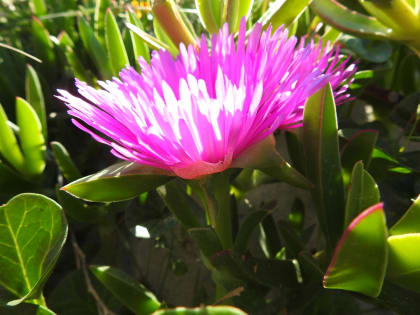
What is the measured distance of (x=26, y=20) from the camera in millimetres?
937

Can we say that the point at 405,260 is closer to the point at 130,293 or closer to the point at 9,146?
the point at 130,293

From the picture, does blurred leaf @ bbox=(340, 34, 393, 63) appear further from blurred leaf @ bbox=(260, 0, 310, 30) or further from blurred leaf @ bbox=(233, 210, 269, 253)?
blurred leaf @ bbox=(233, 210, 269, 253)

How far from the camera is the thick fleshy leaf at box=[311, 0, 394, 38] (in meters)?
0.55

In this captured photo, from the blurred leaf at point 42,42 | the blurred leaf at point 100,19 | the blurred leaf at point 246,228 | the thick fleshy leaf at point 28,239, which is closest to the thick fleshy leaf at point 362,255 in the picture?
the blurred leaf at point 246,228

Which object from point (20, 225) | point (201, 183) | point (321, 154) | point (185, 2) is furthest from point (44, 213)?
point (185, 2)

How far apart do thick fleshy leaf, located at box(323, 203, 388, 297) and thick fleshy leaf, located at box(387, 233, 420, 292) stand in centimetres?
2

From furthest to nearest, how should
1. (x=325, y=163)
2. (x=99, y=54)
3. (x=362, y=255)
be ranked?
(x=99, y=54) < (x=325, y=163) < (x=362, y=255)

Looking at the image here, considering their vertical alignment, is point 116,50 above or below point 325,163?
above

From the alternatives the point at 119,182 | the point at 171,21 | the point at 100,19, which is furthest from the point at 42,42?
the point at 119,182

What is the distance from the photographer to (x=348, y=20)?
562mm

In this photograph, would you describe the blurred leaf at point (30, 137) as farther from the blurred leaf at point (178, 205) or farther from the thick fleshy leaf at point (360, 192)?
the thick fleshy leaf at point (360, 192)

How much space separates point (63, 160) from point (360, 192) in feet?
1.17

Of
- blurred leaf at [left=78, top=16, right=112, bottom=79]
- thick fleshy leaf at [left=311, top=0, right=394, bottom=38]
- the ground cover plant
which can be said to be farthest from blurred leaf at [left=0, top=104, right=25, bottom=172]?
thick fleshy leaf at [left=311, top=0, right=394, bottom=38]

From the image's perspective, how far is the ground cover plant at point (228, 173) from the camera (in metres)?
0.35
